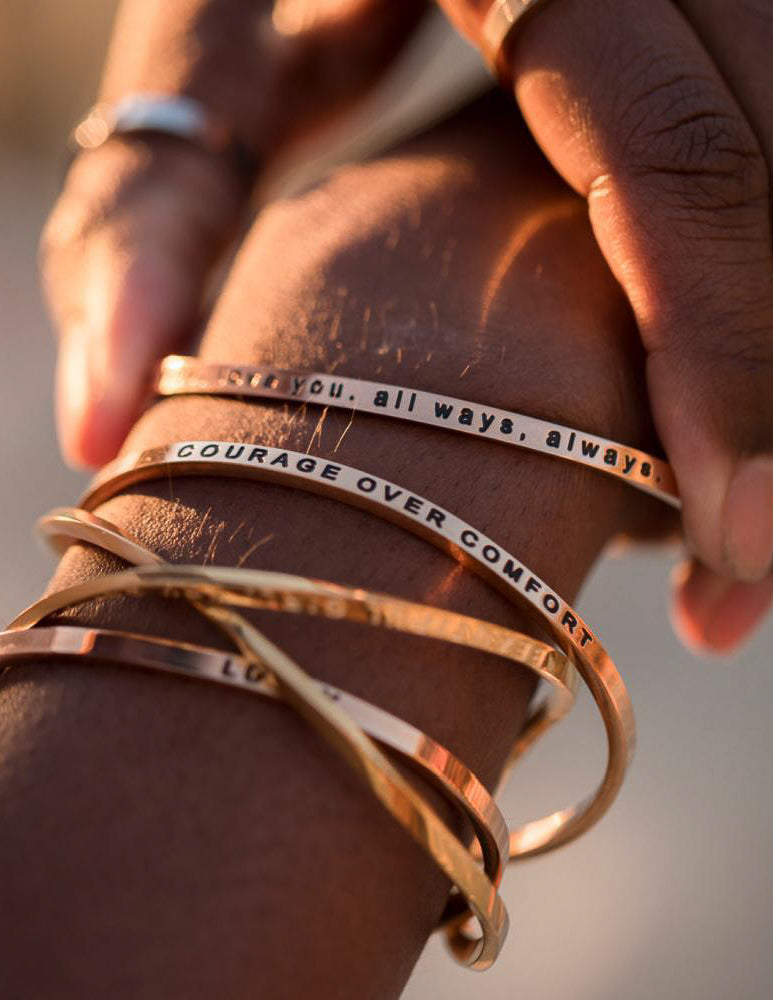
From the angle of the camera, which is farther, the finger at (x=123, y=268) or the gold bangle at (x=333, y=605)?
the finger at (x=123, y=268)

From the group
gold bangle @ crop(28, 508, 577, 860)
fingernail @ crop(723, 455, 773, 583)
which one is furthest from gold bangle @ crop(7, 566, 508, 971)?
fingernail @ crop(723, 455, 773, 583)

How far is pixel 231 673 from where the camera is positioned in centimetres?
57

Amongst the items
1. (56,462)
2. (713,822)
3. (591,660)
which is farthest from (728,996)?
(56,462)

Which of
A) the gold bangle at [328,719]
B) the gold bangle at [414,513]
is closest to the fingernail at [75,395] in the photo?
the gold bangle at [414,513]

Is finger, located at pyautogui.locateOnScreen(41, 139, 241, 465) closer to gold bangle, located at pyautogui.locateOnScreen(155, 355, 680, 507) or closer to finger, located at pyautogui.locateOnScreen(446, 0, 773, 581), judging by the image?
Answer: gold bangle, located at pyautogui.locateOnScreen(155, 355, 680, 507)

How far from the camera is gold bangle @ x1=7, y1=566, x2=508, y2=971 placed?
1.82 ft

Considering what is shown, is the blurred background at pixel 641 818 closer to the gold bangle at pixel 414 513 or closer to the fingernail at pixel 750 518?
the fingernail at pixel 750 518

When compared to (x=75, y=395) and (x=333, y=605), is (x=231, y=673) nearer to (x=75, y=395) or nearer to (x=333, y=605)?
(x=333, y=605)

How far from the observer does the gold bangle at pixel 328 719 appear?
0.56 meters

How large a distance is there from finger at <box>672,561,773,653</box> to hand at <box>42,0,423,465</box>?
0.63 metres

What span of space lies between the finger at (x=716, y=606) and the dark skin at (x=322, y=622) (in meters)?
0.35

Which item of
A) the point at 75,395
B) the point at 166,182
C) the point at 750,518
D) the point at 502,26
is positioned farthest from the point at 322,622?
the point at 166,182

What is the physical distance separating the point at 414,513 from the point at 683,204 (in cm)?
29

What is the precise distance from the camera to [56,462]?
264 cm
